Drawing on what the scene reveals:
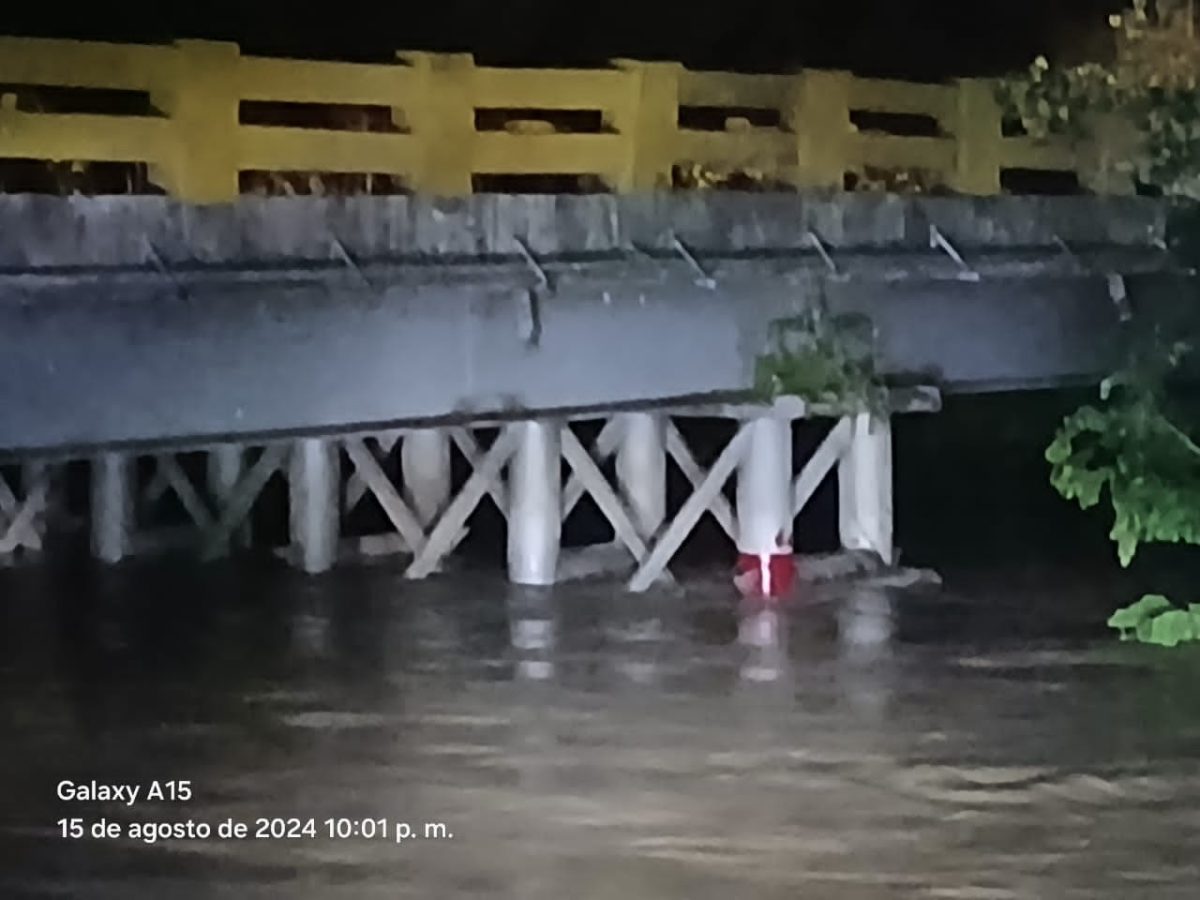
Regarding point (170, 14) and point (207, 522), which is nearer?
point (207, 522)

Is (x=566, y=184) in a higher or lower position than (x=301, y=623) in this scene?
higher

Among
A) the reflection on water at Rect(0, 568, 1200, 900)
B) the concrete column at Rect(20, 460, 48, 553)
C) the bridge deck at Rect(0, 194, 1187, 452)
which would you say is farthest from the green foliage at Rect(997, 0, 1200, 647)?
the concrete column at Rect(20, 460, 48, 553)

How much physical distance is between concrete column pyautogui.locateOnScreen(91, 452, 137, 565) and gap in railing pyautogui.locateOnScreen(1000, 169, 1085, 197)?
3502 mm

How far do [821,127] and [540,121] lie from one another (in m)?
0.96

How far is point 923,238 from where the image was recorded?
7.05m

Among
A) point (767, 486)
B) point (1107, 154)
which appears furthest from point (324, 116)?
point (1107, 154)

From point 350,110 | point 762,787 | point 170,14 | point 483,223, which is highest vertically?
point 170,14

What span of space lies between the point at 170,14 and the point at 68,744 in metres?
5.15

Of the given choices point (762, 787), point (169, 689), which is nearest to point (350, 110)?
point (169, 689)

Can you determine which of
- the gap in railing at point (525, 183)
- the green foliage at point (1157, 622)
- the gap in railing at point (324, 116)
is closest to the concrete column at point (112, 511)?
the gap in railing at point (324, 116)

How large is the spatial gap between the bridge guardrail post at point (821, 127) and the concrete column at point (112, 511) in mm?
2732

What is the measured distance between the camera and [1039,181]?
8.62 metres

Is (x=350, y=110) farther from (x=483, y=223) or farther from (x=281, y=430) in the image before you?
(x=281, y=430)

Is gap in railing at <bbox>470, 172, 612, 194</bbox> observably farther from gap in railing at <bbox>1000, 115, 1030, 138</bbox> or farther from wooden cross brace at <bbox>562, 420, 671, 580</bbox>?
gap in railing at <bbox>1000, 115, 1030, 138</bbox>
